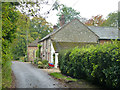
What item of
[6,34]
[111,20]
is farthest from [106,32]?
[6,34]

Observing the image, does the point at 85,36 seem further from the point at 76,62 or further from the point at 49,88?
the point at 49,88

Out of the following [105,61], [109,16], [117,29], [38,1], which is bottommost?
[105,61]

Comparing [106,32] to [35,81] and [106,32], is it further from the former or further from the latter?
[35,81]

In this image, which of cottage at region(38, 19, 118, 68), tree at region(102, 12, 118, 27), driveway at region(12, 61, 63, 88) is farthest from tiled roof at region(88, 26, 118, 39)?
driveway at region(12, 61, 63, 88)

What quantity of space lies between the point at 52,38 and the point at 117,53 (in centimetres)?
1855

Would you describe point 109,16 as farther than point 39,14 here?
Yes

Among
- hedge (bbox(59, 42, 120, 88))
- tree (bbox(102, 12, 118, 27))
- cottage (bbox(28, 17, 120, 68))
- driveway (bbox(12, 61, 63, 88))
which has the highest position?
tree (bbox(102, 12, 118, 27))

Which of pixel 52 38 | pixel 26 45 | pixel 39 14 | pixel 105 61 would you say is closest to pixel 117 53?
pixel 105 61

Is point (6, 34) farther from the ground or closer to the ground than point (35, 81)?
farther from the ground

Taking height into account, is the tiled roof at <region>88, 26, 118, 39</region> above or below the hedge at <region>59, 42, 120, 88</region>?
above

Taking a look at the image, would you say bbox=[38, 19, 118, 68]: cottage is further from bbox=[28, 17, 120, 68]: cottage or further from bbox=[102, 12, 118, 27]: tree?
bbox=[102, 12, 118, 27]: tree

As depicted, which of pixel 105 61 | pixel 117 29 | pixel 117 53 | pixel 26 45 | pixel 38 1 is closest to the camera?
pixel 38 1

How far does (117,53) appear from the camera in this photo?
6.95m

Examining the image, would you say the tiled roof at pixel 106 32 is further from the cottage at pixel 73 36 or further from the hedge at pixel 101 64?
the hedge at pixel 101 64
